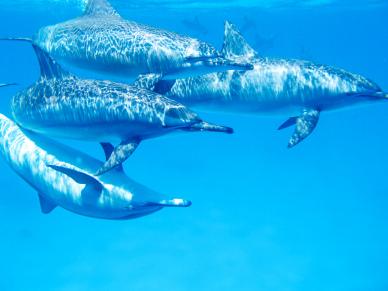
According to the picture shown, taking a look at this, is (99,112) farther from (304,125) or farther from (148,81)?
(304,125)

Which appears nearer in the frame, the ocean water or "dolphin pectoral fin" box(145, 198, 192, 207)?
"dolphin pectoral fin" box(145, 198, 192, 207)

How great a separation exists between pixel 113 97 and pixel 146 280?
11.1 meters

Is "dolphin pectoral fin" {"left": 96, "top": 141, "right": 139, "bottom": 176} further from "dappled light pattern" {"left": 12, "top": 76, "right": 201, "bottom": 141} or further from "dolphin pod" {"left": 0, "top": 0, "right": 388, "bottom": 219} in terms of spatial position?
"dappled light pattern" {"left": 12, "top": 76, "right": 201, "bottom": 141}

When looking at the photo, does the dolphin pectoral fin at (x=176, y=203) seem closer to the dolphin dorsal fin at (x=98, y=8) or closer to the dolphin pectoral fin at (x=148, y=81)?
the dolphin pectoral fin at (x=148, y=81)

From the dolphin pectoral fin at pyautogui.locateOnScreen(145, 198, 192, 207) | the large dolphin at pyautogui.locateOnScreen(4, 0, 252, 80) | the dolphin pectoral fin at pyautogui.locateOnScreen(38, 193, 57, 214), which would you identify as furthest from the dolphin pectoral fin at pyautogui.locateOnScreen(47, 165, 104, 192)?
the large dolphin at pyautogui.locateOnScreen(4, 0, 252, 80)

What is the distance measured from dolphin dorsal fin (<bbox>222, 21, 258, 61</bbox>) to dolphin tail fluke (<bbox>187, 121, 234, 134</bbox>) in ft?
8.72

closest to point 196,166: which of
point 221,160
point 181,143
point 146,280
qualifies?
point 221,160

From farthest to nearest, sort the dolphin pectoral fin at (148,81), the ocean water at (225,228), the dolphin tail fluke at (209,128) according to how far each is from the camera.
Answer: the ocean water at (225,228) → the dolphin pectoral fin at (148,81) → the dolphin tail fluke at (209,128)

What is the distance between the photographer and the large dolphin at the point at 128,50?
21.8ft

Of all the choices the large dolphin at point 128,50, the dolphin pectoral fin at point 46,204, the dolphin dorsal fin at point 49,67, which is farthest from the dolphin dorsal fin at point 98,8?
the dolphin pectoral fin at point 46,204

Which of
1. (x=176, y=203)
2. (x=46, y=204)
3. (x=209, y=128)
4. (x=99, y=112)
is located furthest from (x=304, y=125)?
(x=46, y=204)

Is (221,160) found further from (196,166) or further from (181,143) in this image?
(181,143)

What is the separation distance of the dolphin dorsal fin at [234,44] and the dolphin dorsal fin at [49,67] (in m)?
2.83

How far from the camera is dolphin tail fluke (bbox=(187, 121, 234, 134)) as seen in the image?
5.42 meters
